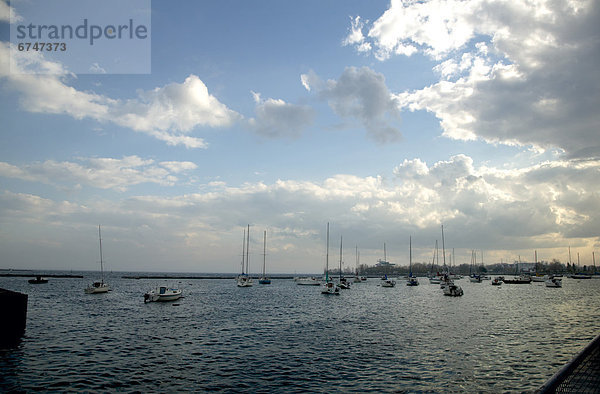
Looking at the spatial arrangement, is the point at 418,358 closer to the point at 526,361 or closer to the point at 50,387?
the point at 526,361

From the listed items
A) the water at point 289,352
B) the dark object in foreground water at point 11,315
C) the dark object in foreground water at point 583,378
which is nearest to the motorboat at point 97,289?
the water at point 289,352

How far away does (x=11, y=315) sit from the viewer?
30.2 meters

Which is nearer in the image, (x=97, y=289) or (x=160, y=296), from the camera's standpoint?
(x=160, y=296)

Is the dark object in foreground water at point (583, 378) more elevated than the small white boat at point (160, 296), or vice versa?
the dark object in foreground water at point (583, 378)

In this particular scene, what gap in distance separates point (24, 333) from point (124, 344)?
10875 mm

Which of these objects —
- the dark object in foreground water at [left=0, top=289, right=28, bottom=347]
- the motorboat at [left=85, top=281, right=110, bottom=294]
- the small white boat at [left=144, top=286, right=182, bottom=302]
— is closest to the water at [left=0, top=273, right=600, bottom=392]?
the dark object in foreground water at [left=0, top=289, right=28, bottom=347]

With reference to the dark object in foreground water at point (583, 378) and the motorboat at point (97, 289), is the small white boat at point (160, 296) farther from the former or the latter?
the dark object in foreground water at point (583, 378)

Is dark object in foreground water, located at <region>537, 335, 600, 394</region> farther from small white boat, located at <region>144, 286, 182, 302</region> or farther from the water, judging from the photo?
small white boat, located at <region>144, 286, 182, 302</region>

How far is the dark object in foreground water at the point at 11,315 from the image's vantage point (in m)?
29.3

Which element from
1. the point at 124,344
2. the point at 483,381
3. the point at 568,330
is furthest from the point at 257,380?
the point at 568,330

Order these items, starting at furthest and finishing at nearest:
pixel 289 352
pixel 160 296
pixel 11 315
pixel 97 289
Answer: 1. pixel 97 289
2. pixel 160 296
3. pixel 11 315
4. pixel 289 352

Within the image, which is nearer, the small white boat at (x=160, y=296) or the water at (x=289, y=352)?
the water at (x=289, y=352)

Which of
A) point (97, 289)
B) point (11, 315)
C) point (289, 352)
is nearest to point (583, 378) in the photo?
point (289, 352)

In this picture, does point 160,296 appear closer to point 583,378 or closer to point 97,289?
point 97,289
